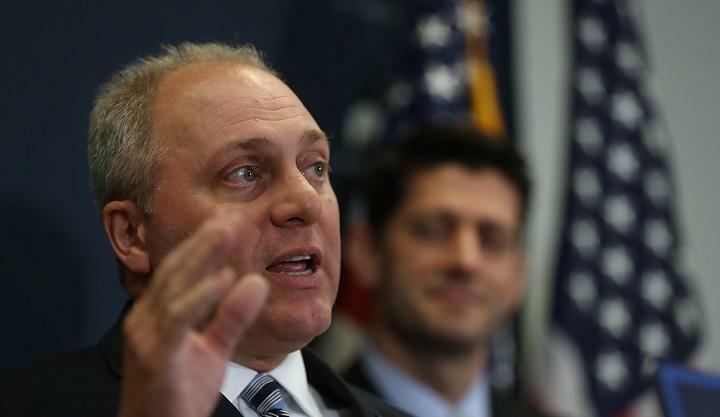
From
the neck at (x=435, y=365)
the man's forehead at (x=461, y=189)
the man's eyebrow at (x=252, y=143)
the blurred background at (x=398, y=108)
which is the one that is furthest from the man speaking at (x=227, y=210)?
the man's forehead at (x=461, y=189)

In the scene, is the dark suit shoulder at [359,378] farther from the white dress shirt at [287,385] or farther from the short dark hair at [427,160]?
the white dress shirt at [287,385]

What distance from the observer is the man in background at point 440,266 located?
11.1 feet

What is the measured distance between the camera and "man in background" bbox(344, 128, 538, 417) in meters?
3.40

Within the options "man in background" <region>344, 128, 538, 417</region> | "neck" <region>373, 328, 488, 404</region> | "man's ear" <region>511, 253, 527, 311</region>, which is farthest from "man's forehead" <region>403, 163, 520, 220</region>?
"neck" <region>373, 328, 488, 404</region>

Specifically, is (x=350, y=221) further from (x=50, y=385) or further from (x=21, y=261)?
(x=50, y=385)

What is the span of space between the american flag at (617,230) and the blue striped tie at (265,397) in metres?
2.38

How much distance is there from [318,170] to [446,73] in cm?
213

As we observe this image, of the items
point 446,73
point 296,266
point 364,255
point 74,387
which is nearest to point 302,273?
point 296,266

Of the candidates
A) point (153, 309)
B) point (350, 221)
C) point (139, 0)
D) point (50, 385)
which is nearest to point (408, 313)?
point (350, 221)

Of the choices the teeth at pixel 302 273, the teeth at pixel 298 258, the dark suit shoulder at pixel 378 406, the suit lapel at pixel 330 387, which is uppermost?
the teeth at pixel 298 258

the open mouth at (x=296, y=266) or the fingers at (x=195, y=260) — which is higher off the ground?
the fingers at (x=195, y=260)

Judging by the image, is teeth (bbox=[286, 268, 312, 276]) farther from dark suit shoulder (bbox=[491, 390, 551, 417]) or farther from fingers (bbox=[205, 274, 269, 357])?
dark suit shoulder (bbox=[491, 390, 551, 417])

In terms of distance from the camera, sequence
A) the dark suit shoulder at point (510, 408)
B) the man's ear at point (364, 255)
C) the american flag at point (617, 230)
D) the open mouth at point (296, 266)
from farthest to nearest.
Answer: the american flag at point (617, 230)
the man's ear at point (364, 255)
the dark suit shoulder at point (510, 408)
the open mouth at point (296, 266)

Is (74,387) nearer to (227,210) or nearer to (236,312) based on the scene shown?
(227,210)
